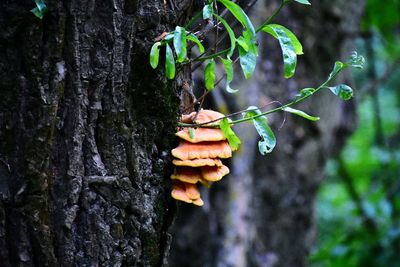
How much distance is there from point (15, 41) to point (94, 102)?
248mm

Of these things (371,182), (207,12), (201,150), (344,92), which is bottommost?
(371,182)

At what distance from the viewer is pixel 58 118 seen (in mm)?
1496

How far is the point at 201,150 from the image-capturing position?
161 centimetres

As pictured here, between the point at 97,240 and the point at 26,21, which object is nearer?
the point at 26,21

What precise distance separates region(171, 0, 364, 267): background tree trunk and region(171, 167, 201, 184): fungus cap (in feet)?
9.63

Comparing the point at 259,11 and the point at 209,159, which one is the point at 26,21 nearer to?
the point at 209,159

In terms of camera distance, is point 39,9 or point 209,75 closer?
point 39,9

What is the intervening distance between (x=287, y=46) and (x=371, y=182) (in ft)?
22.3

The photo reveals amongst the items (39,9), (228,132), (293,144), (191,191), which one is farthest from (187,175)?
(293,144)

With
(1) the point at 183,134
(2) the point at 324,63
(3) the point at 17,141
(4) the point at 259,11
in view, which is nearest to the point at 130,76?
(1) the point at 183,134

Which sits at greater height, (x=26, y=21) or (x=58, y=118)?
(x=26, y=21)

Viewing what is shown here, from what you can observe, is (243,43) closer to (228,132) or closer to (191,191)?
(228,132)

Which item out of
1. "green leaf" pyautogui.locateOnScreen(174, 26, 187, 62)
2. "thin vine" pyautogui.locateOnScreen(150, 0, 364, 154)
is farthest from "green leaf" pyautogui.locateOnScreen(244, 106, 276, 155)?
"green leaf" pyautogui.locateOnScreen(174, 26, 187, 62)

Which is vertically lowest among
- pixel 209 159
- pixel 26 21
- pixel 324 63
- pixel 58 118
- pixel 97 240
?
pixel 97 240
